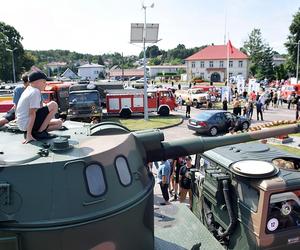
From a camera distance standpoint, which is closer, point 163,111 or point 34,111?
point 34,111

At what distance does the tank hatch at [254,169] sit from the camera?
6241 mm

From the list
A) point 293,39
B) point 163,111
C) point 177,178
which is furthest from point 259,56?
point 177,178

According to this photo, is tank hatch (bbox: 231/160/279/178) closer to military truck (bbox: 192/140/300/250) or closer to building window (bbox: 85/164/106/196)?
military truck (bbox: 192/140/300/250)

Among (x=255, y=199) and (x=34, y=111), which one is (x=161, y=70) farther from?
(x=34, y=111)

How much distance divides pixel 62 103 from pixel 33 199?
27.2 m

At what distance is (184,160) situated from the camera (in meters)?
11.5

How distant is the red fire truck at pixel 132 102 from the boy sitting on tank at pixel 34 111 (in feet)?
82.8

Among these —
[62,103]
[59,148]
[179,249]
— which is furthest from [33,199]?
[62,103]

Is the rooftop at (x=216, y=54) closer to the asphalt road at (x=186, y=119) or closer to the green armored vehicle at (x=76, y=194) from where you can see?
the asphalt road at (x=186, y=119)

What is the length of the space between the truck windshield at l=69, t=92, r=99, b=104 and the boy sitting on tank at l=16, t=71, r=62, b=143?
2088 centimetres

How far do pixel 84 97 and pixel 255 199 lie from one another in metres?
21.0

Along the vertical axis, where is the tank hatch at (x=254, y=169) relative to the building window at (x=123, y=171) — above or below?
below

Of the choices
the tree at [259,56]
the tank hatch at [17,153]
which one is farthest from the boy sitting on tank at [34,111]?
the tree at [259,56]

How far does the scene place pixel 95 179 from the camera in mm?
4234
